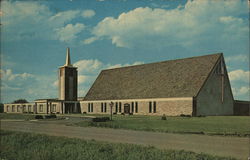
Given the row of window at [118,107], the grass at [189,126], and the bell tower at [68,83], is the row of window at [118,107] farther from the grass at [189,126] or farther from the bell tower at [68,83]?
the grass at [189,126]

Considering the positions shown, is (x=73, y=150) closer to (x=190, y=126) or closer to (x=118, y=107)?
(x=190, y=126)

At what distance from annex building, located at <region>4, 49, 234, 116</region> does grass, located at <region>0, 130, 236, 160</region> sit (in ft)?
60.2

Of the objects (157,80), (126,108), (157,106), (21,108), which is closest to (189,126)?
(157,106)

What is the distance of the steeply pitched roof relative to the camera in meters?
45.7

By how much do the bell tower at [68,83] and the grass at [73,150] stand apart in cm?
4562

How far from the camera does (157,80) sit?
2024 inches

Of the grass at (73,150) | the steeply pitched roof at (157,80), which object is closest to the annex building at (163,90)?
the steeply pitched roof at (157,80)

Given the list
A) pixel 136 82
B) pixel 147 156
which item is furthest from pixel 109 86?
pixel 147 156

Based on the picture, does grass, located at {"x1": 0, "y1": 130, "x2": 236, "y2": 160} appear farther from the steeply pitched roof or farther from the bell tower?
the bell tower

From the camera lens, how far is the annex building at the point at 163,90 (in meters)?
44.5

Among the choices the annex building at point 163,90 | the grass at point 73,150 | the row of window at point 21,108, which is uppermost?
the annex building at point 163,90

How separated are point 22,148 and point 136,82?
126ft

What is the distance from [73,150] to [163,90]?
3463 centimetres

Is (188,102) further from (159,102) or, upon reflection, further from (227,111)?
(227,111)
